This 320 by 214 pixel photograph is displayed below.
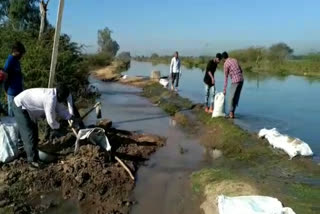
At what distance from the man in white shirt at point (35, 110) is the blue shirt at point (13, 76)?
1419 mm

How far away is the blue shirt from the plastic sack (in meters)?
0.99

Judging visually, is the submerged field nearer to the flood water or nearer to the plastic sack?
the flood water

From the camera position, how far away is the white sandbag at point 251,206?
480 centimetres

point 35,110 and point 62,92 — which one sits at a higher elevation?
point 62,92

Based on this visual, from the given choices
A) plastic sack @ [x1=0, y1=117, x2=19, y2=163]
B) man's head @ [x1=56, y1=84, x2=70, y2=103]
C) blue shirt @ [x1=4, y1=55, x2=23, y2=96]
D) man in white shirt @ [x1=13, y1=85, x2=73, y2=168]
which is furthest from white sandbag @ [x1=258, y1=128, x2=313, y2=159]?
blue shirt @ [x1=4, y1=55, x2=23, y2=96]

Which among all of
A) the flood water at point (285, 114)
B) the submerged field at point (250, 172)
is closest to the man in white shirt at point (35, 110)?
the submerged field at point (250, 172)

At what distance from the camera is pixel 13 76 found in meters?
8.16

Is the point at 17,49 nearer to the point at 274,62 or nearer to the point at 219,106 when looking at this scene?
the point at 219,106

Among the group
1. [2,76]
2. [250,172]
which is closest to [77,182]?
[2,76]

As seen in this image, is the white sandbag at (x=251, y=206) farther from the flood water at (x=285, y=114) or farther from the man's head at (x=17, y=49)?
the man's head at (x=17, y=49)

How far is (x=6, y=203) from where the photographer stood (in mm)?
5965

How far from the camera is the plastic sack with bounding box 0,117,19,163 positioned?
23.5 ft

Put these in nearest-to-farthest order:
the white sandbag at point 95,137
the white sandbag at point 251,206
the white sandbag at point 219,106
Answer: the white sandbag at point 251,206 < the white sandbag at point 95,137 < the white sandbag at point 219,106

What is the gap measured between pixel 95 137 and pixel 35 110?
4.21ft
